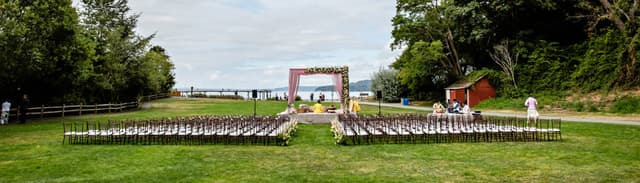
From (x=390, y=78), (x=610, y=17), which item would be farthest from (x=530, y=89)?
(x=390, y=78)

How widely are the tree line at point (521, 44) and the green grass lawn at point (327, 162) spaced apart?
2063cm

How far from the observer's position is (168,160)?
9.62 meters

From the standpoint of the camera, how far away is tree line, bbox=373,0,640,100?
30.1 metres

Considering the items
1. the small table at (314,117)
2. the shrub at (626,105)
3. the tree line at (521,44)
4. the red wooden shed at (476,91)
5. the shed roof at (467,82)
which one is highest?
the tree line at (521,44)

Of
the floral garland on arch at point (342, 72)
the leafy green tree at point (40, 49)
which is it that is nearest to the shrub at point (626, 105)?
→ the floral garland on arch at point (342, 72)

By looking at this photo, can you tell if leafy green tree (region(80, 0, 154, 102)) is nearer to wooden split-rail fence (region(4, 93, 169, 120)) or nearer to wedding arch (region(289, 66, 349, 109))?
wooden split-rail fence (region(4, 93, 169, 120))

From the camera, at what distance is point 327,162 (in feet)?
30.4

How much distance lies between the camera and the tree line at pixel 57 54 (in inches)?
799

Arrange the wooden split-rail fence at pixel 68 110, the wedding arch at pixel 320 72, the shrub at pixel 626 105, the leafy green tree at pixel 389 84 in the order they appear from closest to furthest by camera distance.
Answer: the wedding arch at pixel 320 72, the wooden split-rail fence at pixel 68 110, the shrub at pixel 626 105, the leafy green tree at pixel 389 84

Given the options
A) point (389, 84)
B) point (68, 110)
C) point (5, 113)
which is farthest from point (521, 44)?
point (5, 113)

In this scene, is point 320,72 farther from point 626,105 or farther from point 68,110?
point 626,105

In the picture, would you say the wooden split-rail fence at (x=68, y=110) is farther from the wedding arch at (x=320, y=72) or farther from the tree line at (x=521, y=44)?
the tree line at (x=521, y=44)

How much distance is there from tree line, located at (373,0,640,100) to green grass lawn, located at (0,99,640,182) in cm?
2063

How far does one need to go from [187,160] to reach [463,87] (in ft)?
103
